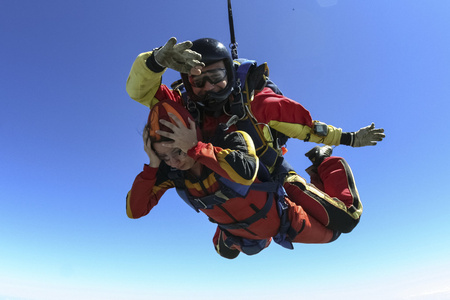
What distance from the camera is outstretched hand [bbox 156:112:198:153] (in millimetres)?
1842

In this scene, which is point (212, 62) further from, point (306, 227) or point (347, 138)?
point (306, 227)

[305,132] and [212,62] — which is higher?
[212,62]

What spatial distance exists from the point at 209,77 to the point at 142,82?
0.52 meters

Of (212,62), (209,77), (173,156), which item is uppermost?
(212,62)

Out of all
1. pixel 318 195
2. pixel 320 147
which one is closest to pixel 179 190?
pixel 318 195

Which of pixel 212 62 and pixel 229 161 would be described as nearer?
pixel 229 161

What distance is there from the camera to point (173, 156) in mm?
2037

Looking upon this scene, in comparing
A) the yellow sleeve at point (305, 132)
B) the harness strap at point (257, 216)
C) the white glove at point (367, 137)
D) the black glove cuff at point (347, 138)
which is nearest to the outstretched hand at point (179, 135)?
the yellow sleeve at point (305, 132)

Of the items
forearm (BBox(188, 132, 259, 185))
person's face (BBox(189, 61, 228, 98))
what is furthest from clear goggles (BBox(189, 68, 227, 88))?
forearm (BBox(188, 132, 259, 185))

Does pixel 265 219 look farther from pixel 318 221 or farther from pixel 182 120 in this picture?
pixel 182 120

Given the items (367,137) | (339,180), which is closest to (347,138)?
(367,137)

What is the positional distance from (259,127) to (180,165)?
72 cm

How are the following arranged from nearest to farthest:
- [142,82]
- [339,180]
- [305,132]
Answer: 1. [142,82]
2. [305,132]
3. [339,180]

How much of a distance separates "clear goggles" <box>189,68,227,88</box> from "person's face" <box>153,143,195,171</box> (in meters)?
0.58
